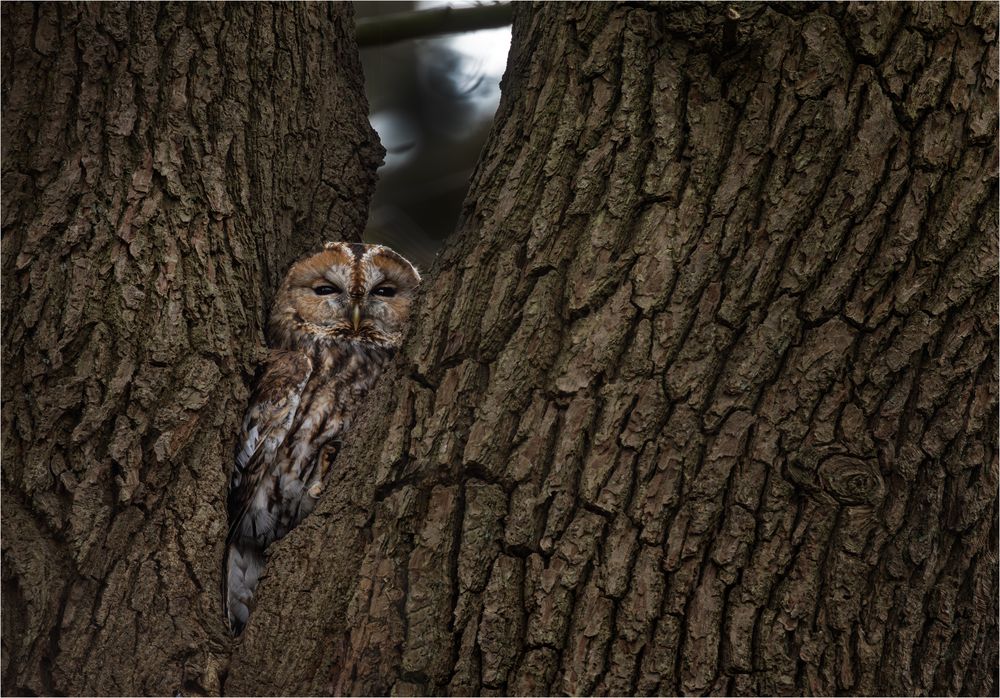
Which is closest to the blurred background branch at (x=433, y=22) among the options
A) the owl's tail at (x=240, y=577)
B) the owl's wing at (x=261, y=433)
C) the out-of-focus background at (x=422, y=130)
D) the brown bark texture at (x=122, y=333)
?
the out-of-focus background at (x=422, y=130)

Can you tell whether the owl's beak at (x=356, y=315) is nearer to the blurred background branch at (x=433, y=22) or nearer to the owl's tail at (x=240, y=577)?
the owl's tail at (x=240, y=577)

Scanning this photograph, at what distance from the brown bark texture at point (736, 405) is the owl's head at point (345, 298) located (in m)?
1.34

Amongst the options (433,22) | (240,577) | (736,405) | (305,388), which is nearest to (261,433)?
(305,388)

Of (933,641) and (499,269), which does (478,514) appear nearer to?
(499,269)

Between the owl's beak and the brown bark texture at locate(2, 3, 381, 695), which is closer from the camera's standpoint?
the brown bark texture at locate(2, 3, 381, 695)

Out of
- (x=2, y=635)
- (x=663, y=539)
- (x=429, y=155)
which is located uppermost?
(x=429, y=155)

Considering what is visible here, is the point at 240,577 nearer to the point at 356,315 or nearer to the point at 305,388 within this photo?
the point at 305,388

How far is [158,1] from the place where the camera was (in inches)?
83.7

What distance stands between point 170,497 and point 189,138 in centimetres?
86

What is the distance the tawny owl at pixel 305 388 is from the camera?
258 centimetres

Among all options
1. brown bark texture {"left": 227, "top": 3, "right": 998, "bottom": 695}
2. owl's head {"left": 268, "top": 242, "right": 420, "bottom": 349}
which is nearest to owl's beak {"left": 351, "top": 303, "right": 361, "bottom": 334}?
owl's head {"left": 268, "top": 242, "right": 420, "bottom": 349}

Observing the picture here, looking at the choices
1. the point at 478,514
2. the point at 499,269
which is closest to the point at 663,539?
the point at 478,514

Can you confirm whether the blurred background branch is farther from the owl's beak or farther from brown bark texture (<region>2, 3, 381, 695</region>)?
brown bark texture (<region>2, 3, 381, 695</region>)

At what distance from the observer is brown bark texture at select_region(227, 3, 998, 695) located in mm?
1647
